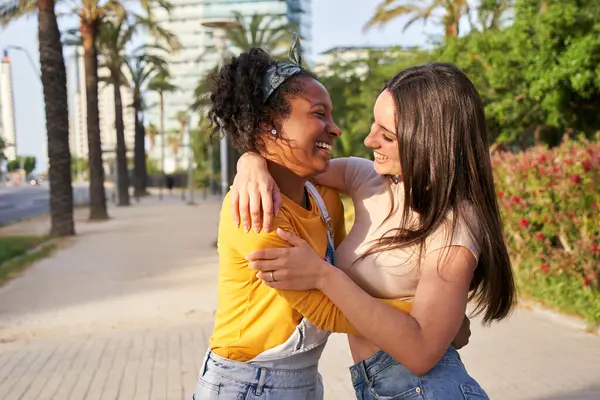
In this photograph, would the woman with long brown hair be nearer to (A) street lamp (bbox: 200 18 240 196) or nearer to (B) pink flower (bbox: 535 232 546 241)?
(B) pink flower (bbox: 535 232 546 241)

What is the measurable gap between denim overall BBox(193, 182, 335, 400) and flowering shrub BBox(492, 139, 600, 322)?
17.2 feet

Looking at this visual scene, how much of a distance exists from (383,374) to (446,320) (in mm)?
285

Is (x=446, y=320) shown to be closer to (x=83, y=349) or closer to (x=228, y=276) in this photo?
(x=228, y=276)

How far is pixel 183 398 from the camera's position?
4875mm

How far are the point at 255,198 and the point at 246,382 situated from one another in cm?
53

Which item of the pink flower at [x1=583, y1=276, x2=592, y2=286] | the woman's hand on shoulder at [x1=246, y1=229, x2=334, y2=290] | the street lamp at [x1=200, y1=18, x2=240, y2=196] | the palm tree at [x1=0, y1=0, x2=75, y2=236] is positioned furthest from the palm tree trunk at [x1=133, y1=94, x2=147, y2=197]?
the woman's hand on shoulder at [x1=246, y1=229, x2=334, y2=290]

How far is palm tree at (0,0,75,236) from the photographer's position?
16.0 m

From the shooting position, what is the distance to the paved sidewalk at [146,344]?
5.04 m

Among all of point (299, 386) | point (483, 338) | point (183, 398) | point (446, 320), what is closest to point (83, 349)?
point (183, 398)

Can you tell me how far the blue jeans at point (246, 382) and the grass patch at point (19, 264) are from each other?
9042 mm

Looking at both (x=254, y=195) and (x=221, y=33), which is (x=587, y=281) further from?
(x=221, y=33)

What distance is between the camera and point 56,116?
16219 mm

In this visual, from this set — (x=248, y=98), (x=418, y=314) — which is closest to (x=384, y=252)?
(x=418, y=314)

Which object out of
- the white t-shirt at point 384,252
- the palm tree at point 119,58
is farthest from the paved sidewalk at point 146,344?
the palm tree at point 119,58
